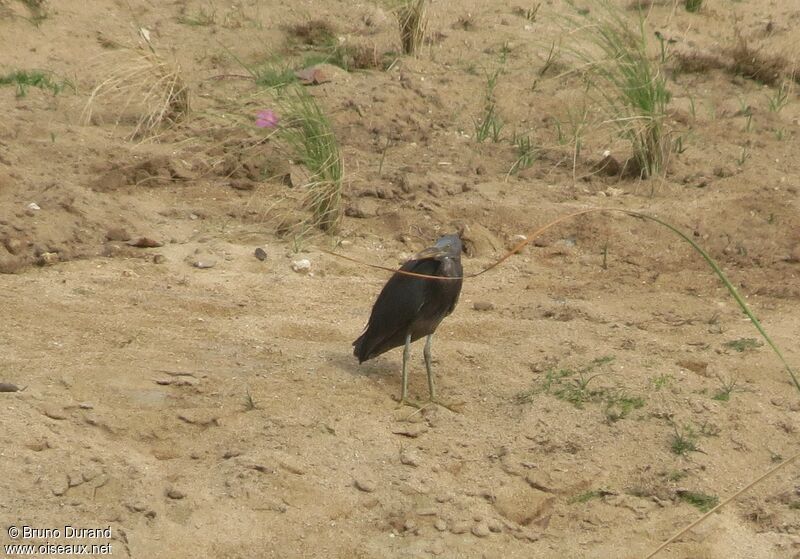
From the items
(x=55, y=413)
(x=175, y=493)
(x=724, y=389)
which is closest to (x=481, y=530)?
(x=175, y=493)

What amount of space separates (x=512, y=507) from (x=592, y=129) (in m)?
3.49

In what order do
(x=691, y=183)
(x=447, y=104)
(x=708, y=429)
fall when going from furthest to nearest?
1. (x=447, y=104)
2. (x=691, y=183)
3. (x=708, y=429)

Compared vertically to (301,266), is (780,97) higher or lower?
higher

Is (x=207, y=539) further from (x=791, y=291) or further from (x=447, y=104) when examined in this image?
(x=447, y=104)

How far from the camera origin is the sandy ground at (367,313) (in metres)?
3.66

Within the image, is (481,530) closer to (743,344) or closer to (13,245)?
(743,344)

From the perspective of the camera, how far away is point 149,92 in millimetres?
6695

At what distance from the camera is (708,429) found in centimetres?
409

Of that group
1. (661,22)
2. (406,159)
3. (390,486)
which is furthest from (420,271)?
(661,22)

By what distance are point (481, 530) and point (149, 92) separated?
401 centimetres

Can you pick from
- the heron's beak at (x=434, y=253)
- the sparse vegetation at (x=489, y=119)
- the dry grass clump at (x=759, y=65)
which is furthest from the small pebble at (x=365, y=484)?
the dry grass clump at (x=759, y=65)

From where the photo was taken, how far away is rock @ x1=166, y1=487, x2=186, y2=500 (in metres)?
3.60

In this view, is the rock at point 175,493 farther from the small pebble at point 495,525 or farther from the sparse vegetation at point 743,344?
the sparse vegetation at point 743,344

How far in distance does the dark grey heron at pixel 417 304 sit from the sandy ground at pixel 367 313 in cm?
22
